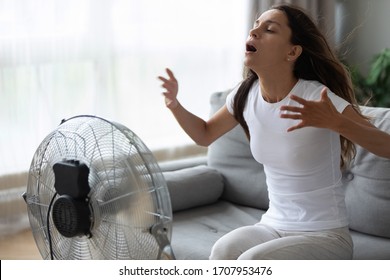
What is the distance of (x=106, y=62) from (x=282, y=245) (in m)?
2.08

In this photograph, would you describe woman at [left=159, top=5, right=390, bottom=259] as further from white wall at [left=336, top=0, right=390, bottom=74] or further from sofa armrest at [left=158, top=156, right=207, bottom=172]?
white wall at [left=336, top=0, right=390, bottom=74]


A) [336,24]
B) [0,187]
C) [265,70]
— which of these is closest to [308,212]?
[265,70]

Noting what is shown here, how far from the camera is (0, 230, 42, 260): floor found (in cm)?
317

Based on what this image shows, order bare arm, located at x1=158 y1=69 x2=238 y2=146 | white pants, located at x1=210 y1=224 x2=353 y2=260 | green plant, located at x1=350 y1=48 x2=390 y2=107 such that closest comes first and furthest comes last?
white pants, located at x1=210 y1=224 x2=353 y2=260
bare arm, located at x1=158 y1=69 x2=238 y2=146
green plant, located at x1=350 y1=48 x2=390 y2=107

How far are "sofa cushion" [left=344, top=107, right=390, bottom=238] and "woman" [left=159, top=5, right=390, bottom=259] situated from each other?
0.72ft

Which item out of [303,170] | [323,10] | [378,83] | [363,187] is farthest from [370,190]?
[323,10]

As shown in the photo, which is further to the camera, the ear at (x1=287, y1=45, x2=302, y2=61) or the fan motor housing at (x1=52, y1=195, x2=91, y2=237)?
the ear at (x1=287, y1=45, x2=302, y2=61)

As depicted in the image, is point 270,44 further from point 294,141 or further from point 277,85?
point 294,141

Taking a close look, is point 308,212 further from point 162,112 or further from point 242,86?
point 162,112

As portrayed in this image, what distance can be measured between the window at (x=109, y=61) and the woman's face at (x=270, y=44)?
1.63 meters

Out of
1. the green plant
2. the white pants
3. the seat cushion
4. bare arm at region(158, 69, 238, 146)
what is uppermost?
bare arm at region(158, 69, 238, 146)

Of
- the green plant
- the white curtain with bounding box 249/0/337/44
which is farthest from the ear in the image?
the white curtain with bounding box 249/0/337/44

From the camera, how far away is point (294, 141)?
77.2 inches

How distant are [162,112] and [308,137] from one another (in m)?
2.11
